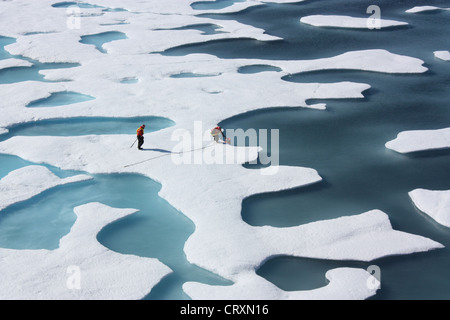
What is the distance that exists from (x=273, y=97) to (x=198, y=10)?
19.4m

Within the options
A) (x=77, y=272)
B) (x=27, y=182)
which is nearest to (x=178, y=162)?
(x=27, y=182)

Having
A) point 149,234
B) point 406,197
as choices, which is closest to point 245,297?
point 149,234

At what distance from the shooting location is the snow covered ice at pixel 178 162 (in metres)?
13.4

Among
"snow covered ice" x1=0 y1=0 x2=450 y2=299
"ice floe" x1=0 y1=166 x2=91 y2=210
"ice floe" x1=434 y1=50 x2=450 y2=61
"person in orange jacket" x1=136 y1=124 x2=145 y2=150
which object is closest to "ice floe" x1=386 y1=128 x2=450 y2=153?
"snow covered ice" x1=0 y1=0 x2=450 y2=299

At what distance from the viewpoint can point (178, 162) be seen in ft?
62.4

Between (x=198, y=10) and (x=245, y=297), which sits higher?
(x=198, y=10)

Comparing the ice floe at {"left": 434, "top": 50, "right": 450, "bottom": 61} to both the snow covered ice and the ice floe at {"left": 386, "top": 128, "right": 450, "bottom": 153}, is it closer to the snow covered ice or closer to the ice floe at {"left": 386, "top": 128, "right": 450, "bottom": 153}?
the snow covered ice

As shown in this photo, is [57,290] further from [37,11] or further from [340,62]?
[37,11]

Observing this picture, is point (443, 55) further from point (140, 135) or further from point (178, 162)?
point (140, 135)

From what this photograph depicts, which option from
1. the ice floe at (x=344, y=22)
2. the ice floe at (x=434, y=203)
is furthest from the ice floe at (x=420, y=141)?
the ice floe at (x=344, y=22)

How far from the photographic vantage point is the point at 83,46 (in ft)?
108

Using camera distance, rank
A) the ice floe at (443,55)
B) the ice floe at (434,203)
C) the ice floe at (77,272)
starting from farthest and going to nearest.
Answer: the ice floe at (443,55) < the ice floe at (434,203) < the ice floe at (77,272)

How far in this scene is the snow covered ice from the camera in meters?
13.4

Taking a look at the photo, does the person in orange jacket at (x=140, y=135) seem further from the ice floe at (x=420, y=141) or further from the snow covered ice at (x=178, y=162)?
the ice floe at (x=420, y=141)
